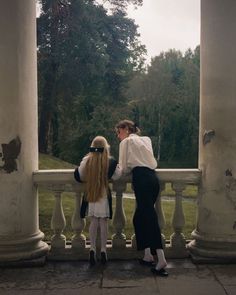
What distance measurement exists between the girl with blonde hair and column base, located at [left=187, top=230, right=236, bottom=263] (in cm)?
118

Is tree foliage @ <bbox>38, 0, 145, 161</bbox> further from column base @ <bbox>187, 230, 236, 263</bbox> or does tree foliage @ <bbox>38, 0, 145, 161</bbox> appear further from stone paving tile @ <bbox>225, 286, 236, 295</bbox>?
stone paving tile @ <bbox>225, 286, 236, 295</bbox>

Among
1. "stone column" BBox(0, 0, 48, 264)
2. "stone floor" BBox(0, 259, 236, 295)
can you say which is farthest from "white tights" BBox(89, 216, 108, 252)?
"stone column" BBox(0, 0, 48, 264)

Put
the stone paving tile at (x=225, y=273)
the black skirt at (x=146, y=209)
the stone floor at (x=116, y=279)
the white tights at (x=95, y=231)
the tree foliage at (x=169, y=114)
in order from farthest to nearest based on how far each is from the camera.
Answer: the tree foliage at (x=169, y=114) < the white tights at (x=95, y=231) < the black skirt at (x=146, y=209) < the stone paving tile at (x=225, y=273) < the stone floor at (x=116, y=279)

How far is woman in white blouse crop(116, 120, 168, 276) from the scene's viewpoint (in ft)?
18.4

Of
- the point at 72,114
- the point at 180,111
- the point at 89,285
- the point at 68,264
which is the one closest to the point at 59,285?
the point at 89,285

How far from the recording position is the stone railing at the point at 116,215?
6.01 m

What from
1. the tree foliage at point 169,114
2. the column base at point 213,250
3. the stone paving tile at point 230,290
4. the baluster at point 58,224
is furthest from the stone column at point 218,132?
the tree foliage at point 169,114

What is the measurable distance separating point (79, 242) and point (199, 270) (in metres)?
1.58

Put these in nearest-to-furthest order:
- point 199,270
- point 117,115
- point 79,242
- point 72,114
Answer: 1. point 199,270
2. point 79,242
3. point 117,115
4. point 72,114

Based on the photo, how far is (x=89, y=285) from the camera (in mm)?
5070

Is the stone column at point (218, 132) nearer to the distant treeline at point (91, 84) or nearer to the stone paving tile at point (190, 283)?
the stone paving tile at point (190, 283)

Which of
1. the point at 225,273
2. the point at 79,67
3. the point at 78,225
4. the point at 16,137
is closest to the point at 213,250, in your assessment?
the point at 225,273

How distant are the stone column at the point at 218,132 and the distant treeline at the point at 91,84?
A: 20062 mm

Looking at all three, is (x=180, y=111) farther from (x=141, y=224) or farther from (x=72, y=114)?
(x=141, y=224)
